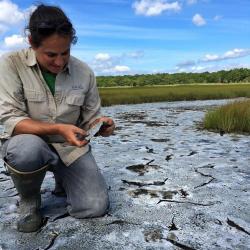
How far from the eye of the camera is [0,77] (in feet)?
10.5

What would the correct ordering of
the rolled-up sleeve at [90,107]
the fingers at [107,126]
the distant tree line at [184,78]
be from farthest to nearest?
the distant tree line at [184,78] < the rolled-up sleeve at [90,107] < the fingers at [107,126]

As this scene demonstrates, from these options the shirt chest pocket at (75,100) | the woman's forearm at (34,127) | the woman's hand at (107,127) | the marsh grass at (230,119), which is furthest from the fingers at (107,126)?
the marsh grass at (230,119)

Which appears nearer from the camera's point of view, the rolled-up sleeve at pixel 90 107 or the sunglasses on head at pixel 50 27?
the sunglasses on head at pixel 50 27

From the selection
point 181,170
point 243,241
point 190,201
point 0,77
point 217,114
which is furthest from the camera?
point 217,114

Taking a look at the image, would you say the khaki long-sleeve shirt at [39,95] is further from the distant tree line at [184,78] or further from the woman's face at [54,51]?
the distant tree line at [184,78]

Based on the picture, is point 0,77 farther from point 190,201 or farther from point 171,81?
point 171,81

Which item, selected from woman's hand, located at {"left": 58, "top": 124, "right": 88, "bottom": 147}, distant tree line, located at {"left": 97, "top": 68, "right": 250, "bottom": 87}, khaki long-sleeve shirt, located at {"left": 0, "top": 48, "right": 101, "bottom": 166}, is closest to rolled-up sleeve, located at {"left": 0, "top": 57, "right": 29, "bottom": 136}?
khaki long-sleeve shirt, located at {"left": 0, "top": 48, "right": 101, "bottom": 166}

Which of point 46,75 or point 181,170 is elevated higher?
point 46,75

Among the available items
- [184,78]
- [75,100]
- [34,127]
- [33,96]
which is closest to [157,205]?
[75,100]

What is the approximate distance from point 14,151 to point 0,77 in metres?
0.57

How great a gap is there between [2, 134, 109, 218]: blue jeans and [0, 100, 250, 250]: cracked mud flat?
0.33 feet

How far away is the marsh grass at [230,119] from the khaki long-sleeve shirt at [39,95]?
521cm

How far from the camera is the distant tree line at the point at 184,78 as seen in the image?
54.5 m

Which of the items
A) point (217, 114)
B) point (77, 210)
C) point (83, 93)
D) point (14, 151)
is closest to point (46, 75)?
point (83, 93)
